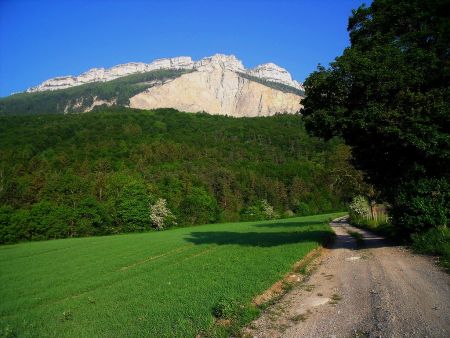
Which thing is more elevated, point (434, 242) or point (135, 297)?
point (434, 242)

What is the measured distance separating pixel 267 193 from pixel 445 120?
379 feet

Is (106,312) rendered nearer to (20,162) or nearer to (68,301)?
(68,301)

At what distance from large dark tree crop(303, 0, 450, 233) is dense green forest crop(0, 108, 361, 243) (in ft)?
104

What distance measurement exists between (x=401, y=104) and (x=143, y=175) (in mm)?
105044

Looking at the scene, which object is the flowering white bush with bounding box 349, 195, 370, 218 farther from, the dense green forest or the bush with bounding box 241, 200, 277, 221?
the bush with bounding box 241, 200, 277, 221

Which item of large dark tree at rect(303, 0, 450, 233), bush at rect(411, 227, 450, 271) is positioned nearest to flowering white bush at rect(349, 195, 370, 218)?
large dark tree at rect(303, 0, 450, 233)

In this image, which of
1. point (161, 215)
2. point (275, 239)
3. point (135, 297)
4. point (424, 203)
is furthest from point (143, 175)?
point (135, 297)

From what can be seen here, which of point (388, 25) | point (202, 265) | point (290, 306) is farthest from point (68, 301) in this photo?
point (388, 25)

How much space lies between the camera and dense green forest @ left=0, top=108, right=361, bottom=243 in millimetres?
85500

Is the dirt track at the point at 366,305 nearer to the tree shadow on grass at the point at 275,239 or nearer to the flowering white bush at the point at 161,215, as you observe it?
the tree shadow on grass at the point at 275,239

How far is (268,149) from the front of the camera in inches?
7156

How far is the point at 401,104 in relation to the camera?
64.3ft

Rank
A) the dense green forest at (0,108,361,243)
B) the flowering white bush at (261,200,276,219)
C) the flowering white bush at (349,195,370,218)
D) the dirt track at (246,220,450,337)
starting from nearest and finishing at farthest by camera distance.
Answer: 1. the dirt track at (246,220,450,337)
2. the flowering white bush at (349,195,370,218)
3. the dense green forest at (0,108,361,243)
4. the flowering white bush at (261,200,276,219)

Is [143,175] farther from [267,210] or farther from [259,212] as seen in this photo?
[267,210]
